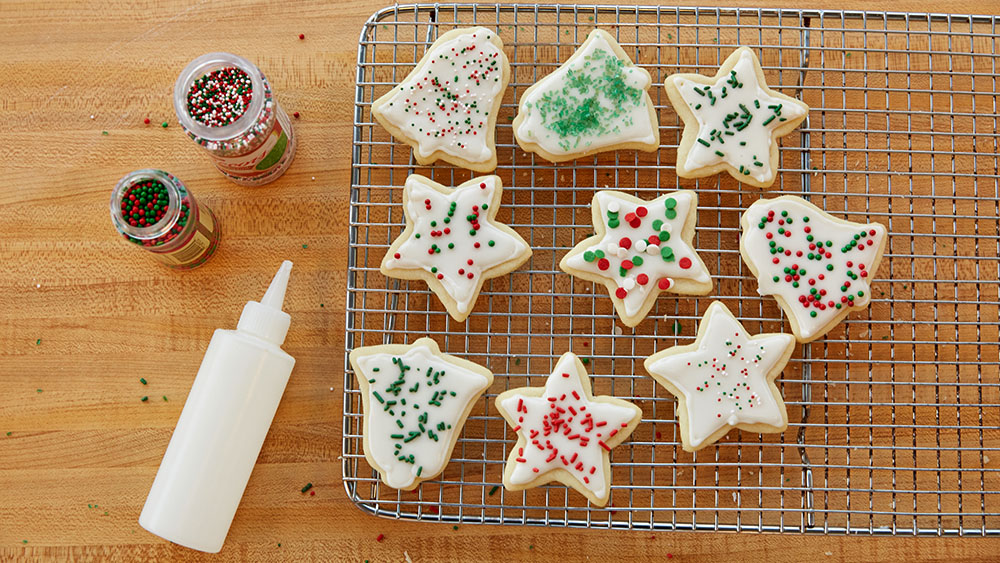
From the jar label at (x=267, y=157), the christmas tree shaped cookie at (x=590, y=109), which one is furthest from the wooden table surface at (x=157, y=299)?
the christmas tree shaped cookie at (x=590, y=109)

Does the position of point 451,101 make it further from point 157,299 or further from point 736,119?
point 157,299

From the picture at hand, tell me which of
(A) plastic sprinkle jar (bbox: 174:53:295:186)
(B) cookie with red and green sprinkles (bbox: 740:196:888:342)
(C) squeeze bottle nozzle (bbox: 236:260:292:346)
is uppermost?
(A) plastic sprinkle jar (bbox: 174:53:295:186)

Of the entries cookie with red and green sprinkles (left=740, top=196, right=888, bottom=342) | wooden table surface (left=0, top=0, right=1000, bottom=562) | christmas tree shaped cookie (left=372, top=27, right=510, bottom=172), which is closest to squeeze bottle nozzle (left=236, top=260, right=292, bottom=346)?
wooden table surface (left=0, top=0, right=1000, bottom=562)

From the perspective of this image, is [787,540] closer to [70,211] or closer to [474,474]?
[474,474]

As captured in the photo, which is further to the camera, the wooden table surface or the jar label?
the wooden table surface

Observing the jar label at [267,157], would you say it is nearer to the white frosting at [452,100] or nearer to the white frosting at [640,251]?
the white frosting at [452,100]

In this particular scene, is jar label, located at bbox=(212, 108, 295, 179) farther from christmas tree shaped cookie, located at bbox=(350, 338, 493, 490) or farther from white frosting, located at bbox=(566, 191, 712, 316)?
white frosting, located at bbox=(566, 191, 712, 316)

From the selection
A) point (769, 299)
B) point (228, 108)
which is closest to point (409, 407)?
point (228, 108)
